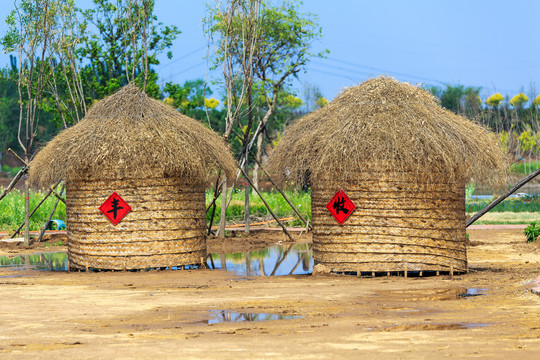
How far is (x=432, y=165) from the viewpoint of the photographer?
38.0 feet

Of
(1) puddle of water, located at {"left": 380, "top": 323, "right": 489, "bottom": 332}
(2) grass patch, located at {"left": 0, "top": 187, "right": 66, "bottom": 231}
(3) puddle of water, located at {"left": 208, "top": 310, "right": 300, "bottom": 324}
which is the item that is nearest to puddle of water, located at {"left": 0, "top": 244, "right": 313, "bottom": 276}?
(3) puddle of water, located at {"left": 208, "top": 310, "right": 300, "bottom": 324}

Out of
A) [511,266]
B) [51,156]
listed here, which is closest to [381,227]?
[511,266]

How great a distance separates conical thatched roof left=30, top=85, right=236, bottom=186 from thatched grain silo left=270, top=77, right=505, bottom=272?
75.2 inches

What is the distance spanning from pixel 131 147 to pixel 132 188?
2.14 feet

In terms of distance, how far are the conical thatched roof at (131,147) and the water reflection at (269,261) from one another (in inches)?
67.3

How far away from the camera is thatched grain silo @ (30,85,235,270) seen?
1273cm

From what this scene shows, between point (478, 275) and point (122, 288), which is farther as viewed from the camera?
point (478, 275)

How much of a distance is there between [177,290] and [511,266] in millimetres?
5883

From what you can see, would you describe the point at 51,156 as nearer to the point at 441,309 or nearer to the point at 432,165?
the point at 432,165

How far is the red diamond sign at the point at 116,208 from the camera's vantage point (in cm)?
1274

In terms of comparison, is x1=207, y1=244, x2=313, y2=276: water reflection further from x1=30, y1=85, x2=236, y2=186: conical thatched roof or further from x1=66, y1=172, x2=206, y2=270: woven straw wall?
x1=30, y1=85, x2=236, y2=186: conical thatched roof

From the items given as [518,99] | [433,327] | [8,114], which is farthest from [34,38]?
[518,99]

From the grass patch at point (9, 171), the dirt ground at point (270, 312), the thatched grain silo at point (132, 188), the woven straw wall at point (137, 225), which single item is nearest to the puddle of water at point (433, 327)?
the dirt ground at point (270, 312)

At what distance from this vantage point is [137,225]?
12805 millimetres
